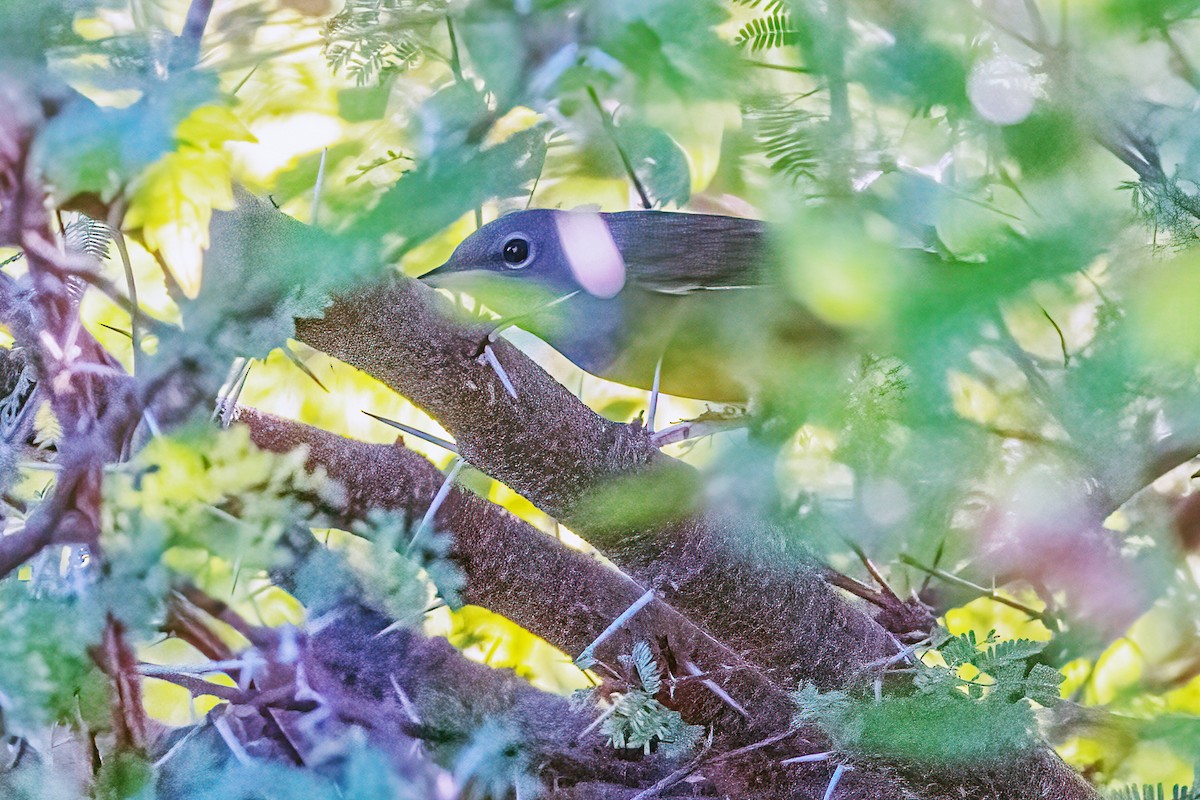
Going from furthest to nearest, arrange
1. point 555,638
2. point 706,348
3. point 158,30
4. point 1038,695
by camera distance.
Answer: point 706,348 → point 555,638 → point 158,30 → point 1038,695

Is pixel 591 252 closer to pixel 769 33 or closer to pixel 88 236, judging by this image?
pixel 769 33

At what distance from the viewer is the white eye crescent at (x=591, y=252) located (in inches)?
52.0

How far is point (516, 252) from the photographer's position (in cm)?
127

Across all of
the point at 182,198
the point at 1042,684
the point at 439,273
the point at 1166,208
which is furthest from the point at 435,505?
the point at 1166,208

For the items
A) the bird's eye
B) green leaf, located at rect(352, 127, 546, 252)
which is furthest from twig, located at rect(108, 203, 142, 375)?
the bird's eye

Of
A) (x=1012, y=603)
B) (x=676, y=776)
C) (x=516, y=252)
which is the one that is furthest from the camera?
(x=1012, y=603)

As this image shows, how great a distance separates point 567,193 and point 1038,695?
0.82m

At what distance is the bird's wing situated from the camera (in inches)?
52.9

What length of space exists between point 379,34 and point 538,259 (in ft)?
1.14

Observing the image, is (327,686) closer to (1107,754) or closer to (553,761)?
(553,761)

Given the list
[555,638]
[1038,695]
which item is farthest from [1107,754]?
[555,638]

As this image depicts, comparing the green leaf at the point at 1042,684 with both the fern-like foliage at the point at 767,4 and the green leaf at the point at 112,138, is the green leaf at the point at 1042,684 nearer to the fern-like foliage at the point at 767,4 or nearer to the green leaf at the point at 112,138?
the fern-like foliage at the point at 767,4

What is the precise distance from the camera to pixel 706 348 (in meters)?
1.29

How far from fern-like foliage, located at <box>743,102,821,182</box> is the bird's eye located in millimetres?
392
